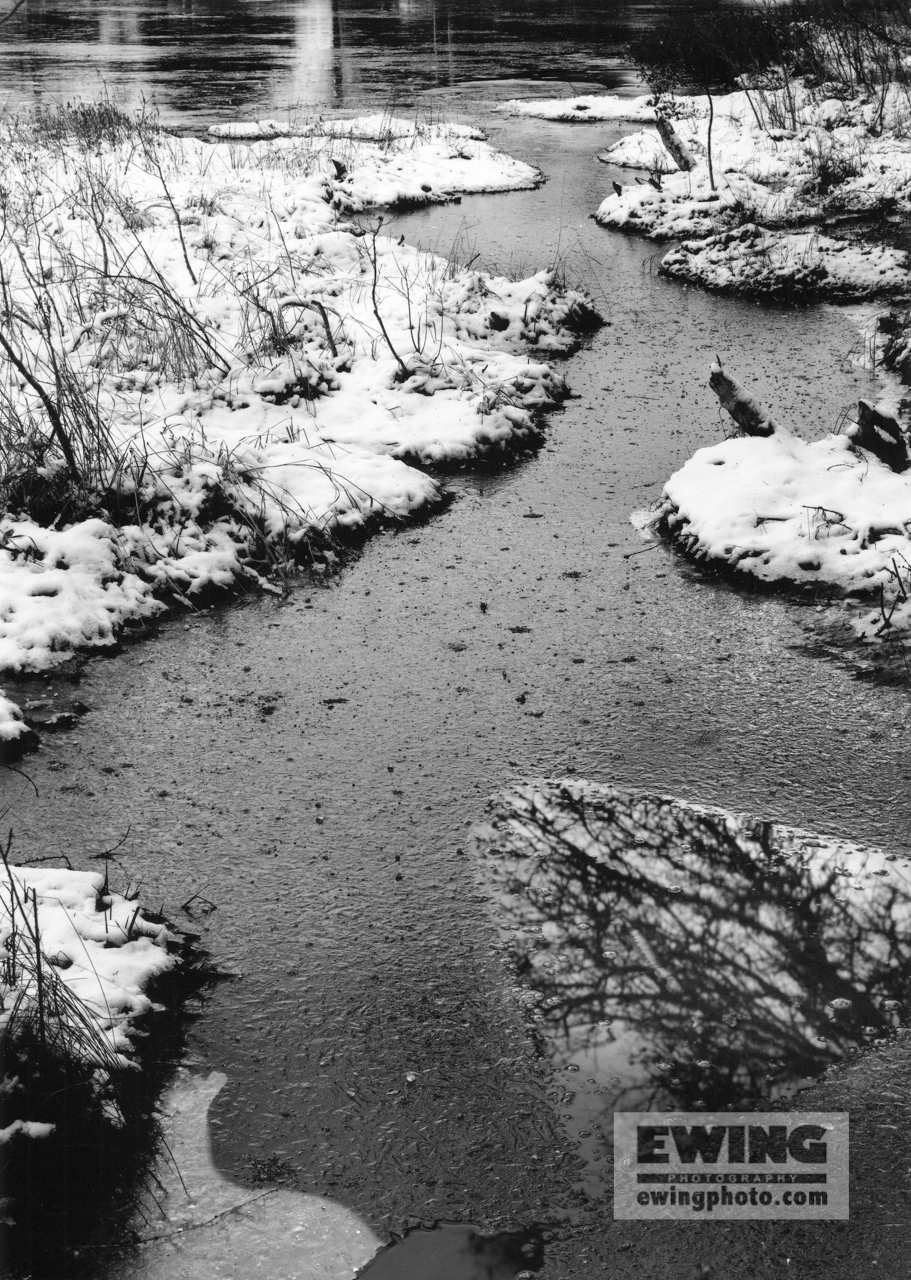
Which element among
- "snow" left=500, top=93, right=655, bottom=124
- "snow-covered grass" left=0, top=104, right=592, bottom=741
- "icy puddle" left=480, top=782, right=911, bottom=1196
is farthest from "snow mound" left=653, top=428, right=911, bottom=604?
"snow" left=500, top=93, right=655, bottom=124

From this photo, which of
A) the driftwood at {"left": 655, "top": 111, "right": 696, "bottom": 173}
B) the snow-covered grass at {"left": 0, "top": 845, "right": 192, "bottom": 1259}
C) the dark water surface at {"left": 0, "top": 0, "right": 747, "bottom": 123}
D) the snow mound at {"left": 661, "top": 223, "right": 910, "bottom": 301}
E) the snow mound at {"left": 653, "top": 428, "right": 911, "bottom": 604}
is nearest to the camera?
the snow-covered grass at {"left": 0, "top": 845, "right": 192, "bottom": 1259}

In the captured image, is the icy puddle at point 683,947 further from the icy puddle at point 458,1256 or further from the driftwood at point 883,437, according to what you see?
the driftwood at point 883,437

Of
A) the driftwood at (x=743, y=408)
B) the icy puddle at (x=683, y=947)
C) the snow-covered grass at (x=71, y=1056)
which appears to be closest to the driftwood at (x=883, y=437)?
the driftwood at (x=743, y=408)

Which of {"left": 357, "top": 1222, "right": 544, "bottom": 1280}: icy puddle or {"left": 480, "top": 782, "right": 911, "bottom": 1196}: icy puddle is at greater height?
{"left": 480, "top": 782, "right": 911, "bottom": 1196}: icy puddle

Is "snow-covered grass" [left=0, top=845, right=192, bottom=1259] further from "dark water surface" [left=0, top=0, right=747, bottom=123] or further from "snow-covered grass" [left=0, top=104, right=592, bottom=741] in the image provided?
"dark water surface" [left=0, top=0, right=747, bottom=123]

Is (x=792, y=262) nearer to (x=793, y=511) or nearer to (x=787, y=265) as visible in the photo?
(x=787, y=265)

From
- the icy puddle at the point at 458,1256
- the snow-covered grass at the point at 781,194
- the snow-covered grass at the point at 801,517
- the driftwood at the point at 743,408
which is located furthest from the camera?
the snow-covered grass at the point at 781,194

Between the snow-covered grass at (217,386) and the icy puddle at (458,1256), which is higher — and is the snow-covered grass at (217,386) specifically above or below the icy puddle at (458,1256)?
above
